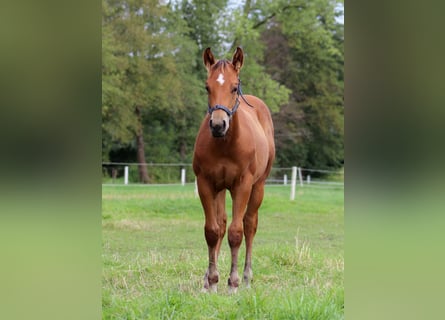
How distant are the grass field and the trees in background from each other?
436 cm

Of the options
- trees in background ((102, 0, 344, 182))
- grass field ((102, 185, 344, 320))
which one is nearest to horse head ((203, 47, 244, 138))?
grass field ((102, 185, 344, 320))

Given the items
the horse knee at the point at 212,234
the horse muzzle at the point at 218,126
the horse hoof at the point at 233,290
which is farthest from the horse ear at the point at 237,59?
the horse hoof at the point at 233,290

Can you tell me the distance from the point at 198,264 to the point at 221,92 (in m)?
2.58

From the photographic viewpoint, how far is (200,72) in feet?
58.5

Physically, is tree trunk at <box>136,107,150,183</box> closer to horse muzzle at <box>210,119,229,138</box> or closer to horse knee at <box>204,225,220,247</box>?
horse knee at <box>204,225,220,247</box>

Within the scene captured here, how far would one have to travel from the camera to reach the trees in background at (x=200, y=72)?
16578 mm

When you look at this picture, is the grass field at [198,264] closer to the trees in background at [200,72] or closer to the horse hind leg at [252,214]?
the horse hind leg at [252,214]

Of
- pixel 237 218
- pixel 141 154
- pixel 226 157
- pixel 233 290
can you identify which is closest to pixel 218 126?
pixel 226 157

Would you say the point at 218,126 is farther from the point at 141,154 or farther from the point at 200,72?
the point at 141,154
